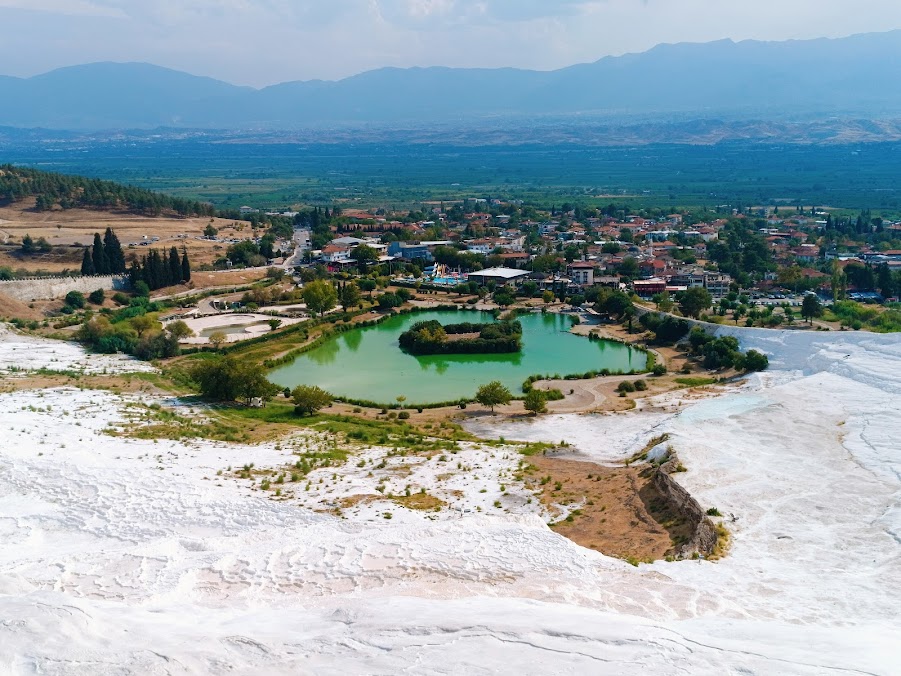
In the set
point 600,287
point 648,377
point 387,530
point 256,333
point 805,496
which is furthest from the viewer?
point 600,287

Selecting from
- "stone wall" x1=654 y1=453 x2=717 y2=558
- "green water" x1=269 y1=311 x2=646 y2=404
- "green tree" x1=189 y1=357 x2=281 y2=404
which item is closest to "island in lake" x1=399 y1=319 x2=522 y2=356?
"green water" x1=269 y1=311 x2=646 y2=404

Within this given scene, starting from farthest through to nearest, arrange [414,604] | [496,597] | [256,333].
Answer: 1. [256,333]
2. [496,597]
3. [414,604]

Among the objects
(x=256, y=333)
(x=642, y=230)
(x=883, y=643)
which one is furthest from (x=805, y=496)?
(x=642, y=230)

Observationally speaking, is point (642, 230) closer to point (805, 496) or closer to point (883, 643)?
point (805, 496)

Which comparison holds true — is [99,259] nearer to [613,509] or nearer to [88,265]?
[88,265]

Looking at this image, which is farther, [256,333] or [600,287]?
[600,287]

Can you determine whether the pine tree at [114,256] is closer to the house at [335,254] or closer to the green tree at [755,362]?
the house at [335,254]

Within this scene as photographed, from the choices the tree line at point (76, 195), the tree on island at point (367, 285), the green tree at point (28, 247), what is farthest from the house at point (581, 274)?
the tree line at point (76, 195)
